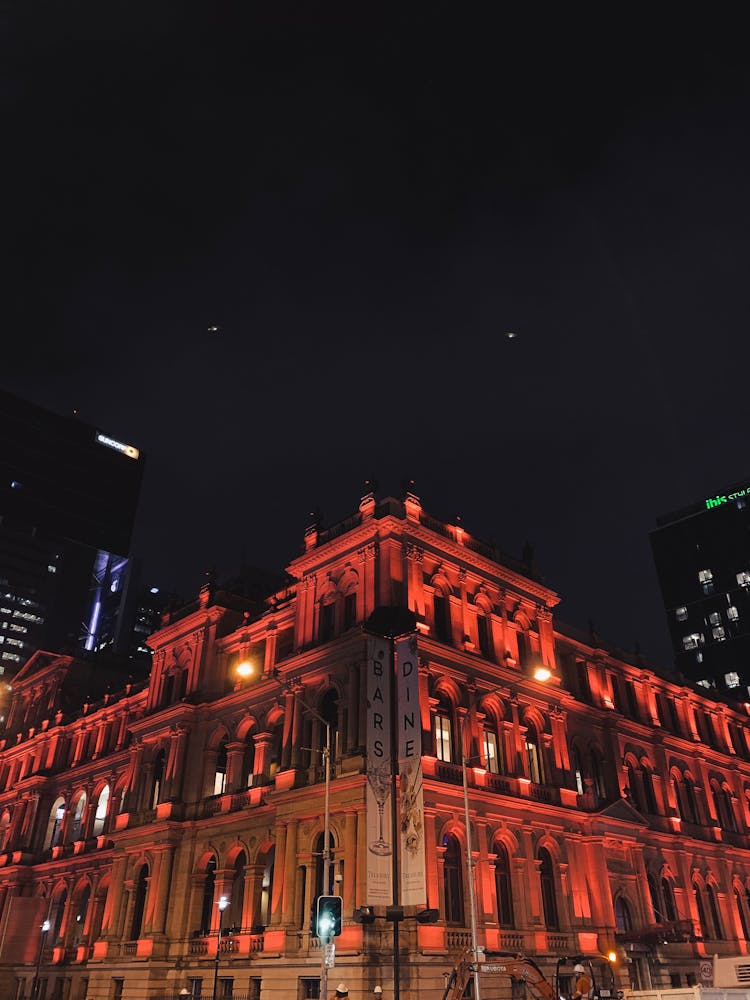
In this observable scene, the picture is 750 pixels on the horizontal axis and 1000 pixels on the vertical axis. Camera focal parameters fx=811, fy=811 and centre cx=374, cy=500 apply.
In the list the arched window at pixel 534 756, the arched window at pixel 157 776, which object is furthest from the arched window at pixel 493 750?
the arched window at pixel 157 776

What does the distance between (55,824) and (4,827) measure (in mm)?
7555

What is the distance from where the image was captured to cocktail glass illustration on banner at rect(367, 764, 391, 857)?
109 feet

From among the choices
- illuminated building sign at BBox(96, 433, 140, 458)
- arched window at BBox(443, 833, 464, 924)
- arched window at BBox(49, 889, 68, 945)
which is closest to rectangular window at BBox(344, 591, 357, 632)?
arched window at BBox(443, 833, 464, 924)

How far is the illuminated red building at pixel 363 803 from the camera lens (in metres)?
36.5

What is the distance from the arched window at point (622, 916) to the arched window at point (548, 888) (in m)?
6.19

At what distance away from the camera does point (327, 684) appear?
39.9 m

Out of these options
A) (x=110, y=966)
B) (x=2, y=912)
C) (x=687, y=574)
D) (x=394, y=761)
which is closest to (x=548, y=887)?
(x=394, y=761)

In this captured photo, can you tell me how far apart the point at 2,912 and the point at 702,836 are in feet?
172

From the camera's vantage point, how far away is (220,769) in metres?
47.9

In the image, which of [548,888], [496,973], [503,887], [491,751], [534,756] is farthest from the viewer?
[534,756]

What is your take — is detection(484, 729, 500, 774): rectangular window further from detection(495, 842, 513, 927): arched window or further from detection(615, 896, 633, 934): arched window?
detection(615, 896, 633, 934): arched window

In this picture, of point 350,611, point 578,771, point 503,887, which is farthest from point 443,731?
point 578,771

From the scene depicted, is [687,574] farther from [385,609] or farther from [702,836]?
[385,609]

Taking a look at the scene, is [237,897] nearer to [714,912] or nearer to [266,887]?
[266,887]
